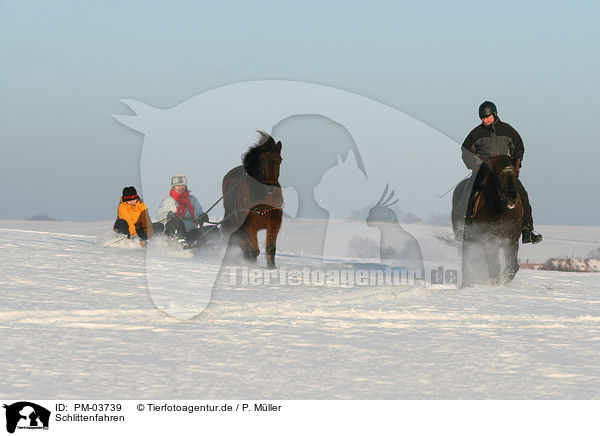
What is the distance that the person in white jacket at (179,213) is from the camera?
518 inches

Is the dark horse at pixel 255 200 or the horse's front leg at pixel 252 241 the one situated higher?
the dark horse at pixel 255 200

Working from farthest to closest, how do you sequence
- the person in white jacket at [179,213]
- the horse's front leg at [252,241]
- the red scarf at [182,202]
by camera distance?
the red scarf at [182,202] → the person in white jacket at [179,213] → the horse's front leg at [252,241]

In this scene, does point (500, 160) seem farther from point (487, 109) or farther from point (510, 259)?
point (510, 259)

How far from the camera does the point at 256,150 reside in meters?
10.9

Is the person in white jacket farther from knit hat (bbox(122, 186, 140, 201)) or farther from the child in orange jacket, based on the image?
knit hat (bbox(122, 186, 140, 201))

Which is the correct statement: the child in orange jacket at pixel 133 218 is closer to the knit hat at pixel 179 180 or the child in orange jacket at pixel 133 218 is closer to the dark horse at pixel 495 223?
the knit hat at pixel 179 180

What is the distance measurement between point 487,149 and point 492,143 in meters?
0.10

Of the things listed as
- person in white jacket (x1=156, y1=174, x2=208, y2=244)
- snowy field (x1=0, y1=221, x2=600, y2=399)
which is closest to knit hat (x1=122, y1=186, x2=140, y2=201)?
person in white jacket (x1=156, y1=174, x2=208, y2=244)

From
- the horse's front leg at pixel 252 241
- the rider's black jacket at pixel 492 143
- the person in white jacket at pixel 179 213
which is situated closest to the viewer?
the rider's black jacket at pixel 492 143

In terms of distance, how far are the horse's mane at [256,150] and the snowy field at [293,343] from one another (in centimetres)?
224

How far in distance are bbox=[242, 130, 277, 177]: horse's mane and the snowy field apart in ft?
7.34

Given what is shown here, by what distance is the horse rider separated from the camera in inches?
408
